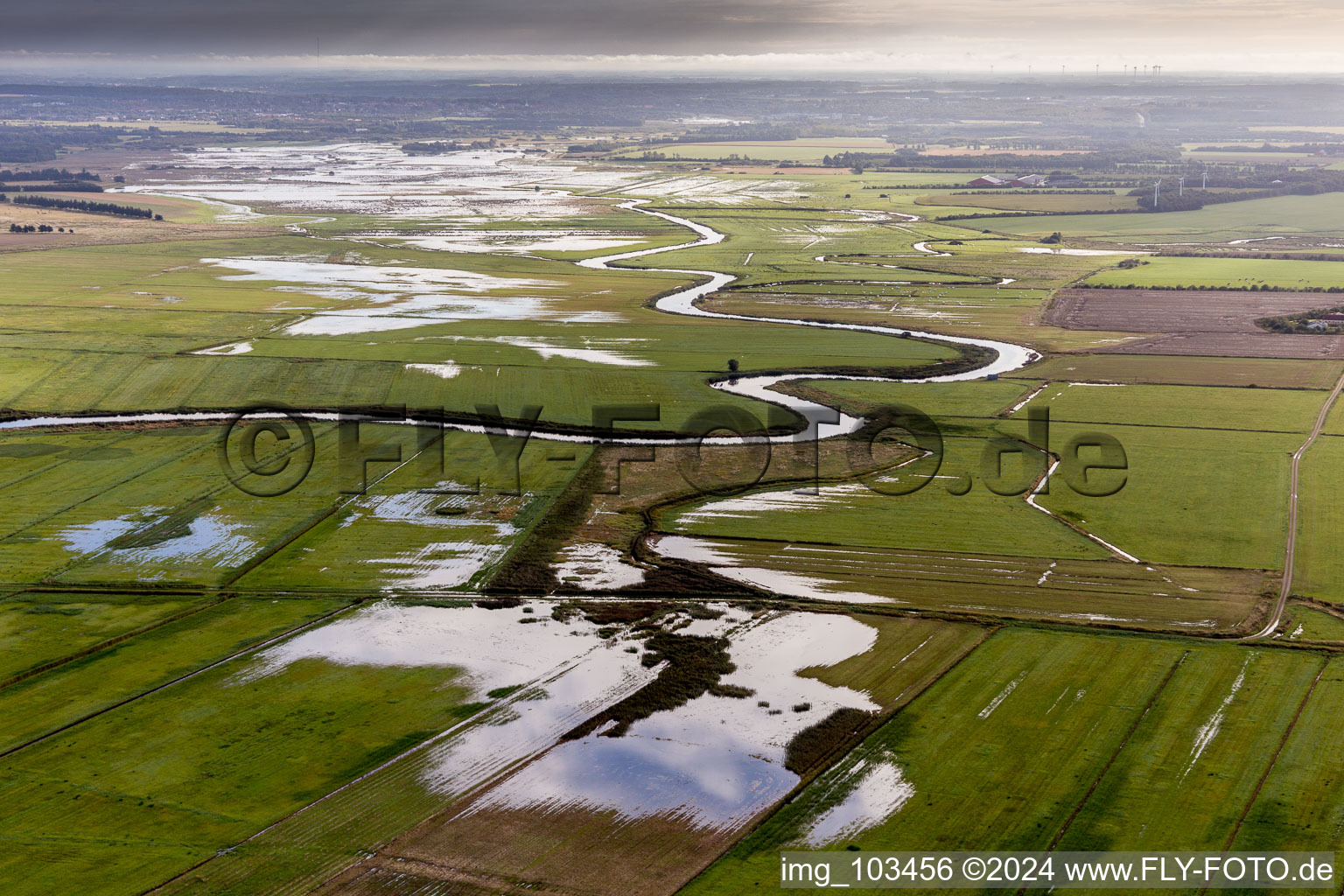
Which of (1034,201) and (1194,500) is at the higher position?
(1034,201)

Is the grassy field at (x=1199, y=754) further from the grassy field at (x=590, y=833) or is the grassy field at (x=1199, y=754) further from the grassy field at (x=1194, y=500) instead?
the grassy field at (x=1194, y=500)

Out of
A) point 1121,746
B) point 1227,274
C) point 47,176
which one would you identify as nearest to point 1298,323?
point 1227,274

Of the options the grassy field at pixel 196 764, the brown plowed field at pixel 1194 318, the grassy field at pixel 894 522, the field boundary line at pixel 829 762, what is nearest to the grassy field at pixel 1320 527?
the grassy field at pixel 894 522

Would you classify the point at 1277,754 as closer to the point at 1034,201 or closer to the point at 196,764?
the point at 196,764

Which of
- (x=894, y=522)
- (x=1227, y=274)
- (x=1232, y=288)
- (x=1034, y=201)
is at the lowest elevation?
(x=894, y=522)

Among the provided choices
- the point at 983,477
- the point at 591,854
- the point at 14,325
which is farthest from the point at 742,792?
the point at 14,325

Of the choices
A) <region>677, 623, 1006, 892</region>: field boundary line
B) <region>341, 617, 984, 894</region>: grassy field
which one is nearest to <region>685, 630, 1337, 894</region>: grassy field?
<region>677, 623, 1006, 892</region>: field boundary line

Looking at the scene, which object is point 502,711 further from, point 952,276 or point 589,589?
point 952,276
